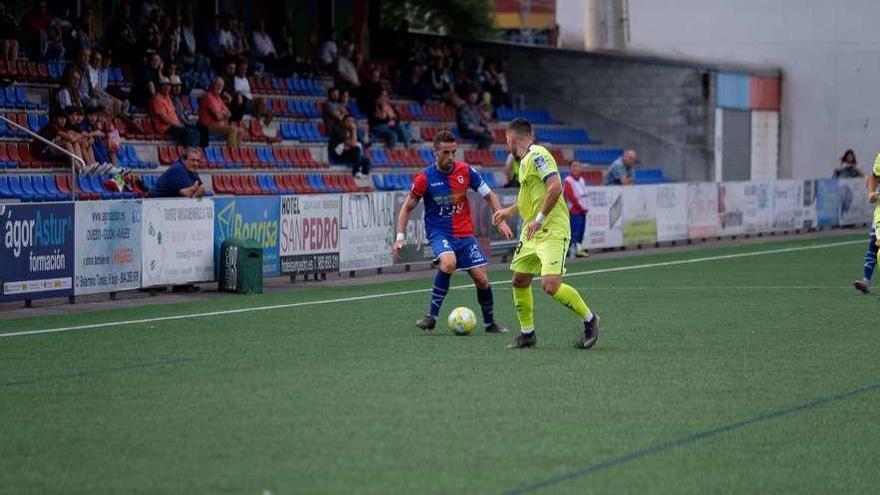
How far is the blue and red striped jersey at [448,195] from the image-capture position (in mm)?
16594

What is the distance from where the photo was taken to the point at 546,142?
4059 cm

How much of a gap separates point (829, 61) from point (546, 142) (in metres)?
11.3

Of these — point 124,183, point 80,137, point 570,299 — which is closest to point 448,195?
point 570,299

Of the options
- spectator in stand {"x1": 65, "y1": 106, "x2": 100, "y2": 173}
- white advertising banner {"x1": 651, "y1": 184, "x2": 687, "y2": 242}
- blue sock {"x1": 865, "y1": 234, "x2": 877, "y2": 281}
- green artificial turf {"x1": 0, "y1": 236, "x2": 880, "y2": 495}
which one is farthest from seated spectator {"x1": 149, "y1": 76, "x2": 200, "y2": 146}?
blue sock {"x1": 865, "y1": 234, "x2": 877, "y2": 281}

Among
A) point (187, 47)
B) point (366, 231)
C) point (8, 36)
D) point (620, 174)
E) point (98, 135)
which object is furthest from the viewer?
point (620, 174)

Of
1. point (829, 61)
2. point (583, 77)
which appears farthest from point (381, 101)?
point (829, 61)

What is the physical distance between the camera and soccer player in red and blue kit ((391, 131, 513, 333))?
16.5 m

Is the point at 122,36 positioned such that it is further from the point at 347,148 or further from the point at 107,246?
the point at 107,246

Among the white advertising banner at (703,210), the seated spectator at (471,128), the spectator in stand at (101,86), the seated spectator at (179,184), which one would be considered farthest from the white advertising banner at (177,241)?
the seated spectator at (471,128)

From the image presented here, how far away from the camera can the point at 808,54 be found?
156 feet

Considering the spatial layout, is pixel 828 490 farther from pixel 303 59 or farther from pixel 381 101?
pixel 303 59

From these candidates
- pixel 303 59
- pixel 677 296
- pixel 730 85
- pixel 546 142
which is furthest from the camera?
pixel 730 85

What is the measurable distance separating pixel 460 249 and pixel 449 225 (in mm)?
273

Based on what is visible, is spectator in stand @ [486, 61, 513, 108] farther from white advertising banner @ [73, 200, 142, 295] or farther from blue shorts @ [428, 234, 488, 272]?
blue shorts @ [428, 234, 488, 272]
